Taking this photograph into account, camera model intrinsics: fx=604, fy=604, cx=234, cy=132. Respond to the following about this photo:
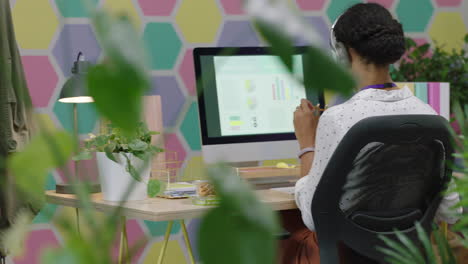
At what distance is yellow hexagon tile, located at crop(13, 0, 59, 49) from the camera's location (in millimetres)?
2764

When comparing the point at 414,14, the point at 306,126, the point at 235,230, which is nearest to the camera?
the point at 235,230

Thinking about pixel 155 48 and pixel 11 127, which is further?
pixel 155 48

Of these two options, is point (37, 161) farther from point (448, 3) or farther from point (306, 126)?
point (448, 3)

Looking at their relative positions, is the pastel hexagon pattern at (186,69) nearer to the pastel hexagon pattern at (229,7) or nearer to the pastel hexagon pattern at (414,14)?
the pastel hexagon pattern at (229,7)

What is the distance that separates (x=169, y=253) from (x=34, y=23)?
129 centimetres

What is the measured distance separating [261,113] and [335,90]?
1866 millimetres

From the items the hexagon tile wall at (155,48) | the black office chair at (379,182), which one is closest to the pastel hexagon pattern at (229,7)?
the hexagon tile wall at (155,48)

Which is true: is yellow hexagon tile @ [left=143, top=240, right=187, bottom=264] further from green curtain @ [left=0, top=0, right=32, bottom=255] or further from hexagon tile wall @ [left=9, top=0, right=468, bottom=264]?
green curtain @ [left=0, top=0, right=32, bottom=255]

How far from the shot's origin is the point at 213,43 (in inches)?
124

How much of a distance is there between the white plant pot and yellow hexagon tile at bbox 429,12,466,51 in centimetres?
260

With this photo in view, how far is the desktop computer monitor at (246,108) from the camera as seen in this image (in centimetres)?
203

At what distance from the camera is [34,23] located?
2.79 m

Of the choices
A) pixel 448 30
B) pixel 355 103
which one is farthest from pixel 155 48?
pixel 448 30

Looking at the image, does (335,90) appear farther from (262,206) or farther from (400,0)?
(400,0)
